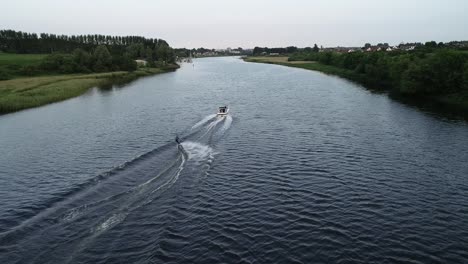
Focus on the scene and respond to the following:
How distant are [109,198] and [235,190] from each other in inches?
413

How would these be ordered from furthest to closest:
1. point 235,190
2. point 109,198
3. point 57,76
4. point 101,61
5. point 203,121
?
point 101,61
point 57,76
point 203,121
point 235,190
point 109,198

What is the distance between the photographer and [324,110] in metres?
71.4

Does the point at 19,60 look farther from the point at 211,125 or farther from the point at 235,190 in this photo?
the point at 235,190

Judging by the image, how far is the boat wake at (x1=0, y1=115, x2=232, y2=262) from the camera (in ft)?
81.9

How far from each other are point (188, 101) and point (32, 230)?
2396 inches

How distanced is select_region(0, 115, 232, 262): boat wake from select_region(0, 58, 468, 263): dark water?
128mm

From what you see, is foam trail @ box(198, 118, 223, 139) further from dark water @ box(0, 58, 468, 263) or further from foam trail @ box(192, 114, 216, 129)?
foam trail @ box(192, 114, 216, 129)

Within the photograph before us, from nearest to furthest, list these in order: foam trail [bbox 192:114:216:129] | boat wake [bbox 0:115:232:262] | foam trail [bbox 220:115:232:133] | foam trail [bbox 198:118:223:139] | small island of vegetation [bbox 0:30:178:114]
Answer: boat wake [bbox 0:115:232:262] → foam trail [bbox 198:118:223:139] → foam trail [bbox 220:115:232:133] → foam trail [bbox 192:114:216:129] → small island of vegetation [bbox 0:30:178:114]

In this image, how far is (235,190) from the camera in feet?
112

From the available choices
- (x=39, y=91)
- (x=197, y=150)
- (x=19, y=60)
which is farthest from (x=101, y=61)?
(x=197, y=150)

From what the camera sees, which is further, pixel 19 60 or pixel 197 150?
pixel 19 60

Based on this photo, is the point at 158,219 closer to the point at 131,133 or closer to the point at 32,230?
the point at 32,230

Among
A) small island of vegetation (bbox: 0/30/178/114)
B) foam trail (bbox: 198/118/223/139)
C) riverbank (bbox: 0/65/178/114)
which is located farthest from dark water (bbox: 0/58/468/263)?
small island of vegetation (bbox: 0/30/178/114)

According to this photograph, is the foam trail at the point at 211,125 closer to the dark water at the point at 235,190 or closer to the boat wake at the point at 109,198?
the dark water at the point at 235,190
